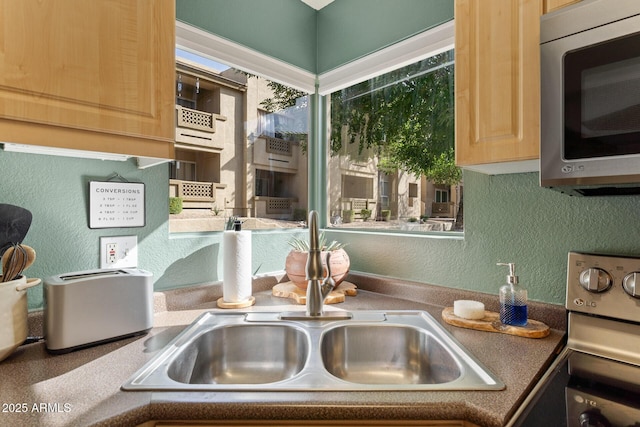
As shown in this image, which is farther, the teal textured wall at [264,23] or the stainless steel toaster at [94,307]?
the teal textured wall at [264,23]

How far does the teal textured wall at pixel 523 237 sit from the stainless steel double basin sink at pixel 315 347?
0.27 m

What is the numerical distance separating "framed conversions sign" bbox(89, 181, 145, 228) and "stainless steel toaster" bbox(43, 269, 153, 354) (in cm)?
20

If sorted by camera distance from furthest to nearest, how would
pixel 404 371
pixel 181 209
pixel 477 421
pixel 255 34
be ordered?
pixel 255 34, pixel 181 209, pixel 404 371, pixel 477 421

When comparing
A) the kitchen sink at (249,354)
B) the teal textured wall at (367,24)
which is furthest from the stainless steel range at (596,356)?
the teal textured wall at (367,24)

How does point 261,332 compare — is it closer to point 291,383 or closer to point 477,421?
point 291,383

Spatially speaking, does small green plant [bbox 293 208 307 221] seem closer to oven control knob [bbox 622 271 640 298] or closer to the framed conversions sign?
the framed conversions sign

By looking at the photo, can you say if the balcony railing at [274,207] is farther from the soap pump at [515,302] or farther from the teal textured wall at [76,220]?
the soap pump at [515,302]

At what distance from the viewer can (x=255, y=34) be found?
1.68 metres

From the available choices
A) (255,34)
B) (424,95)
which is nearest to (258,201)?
(255,34)

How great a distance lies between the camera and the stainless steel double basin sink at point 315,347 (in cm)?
106

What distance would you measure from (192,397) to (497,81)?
1.11 metres

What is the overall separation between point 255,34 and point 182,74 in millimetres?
440

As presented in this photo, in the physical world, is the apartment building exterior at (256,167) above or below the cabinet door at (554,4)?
below

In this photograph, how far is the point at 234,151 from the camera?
1666 mm
